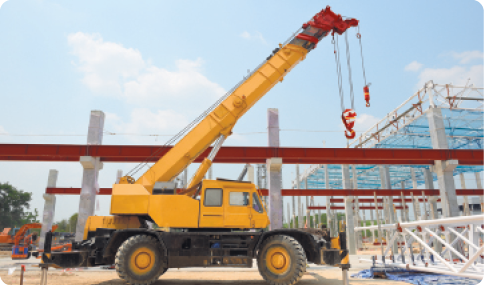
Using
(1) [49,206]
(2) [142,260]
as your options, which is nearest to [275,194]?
(2) [142,260]

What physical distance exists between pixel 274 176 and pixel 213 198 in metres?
8.42

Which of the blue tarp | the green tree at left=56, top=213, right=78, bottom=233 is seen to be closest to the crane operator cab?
the blue tarp

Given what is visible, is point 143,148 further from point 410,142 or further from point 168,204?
point 410,142

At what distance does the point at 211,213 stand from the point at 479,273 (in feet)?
27.5

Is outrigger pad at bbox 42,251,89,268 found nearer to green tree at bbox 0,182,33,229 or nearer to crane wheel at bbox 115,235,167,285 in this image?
crane wheel at bbox 115,235,167,285

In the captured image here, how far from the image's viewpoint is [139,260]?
1009cm

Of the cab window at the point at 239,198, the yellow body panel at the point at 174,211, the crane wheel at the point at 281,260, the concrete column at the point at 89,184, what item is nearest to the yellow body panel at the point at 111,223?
the yellow body panel at the point at 174,211

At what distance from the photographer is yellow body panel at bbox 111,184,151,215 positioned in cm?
1041

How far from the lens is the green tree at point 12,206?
65.8m

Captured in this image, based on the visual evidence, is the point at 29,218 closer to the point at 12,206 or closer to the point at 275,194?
the point at 12,206

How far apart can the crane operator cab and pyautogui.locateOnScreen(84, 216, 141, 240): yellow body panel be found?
1.67ft

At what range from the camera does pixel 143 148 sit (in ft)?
58.7

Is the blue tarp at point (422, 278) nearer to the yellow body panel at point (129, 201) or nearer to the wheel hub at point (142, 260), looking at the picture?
the wheel hub at point (142, 260)

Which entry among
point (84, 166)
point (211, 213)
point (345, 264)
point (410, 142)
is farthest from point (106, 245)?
point (410, 142)
